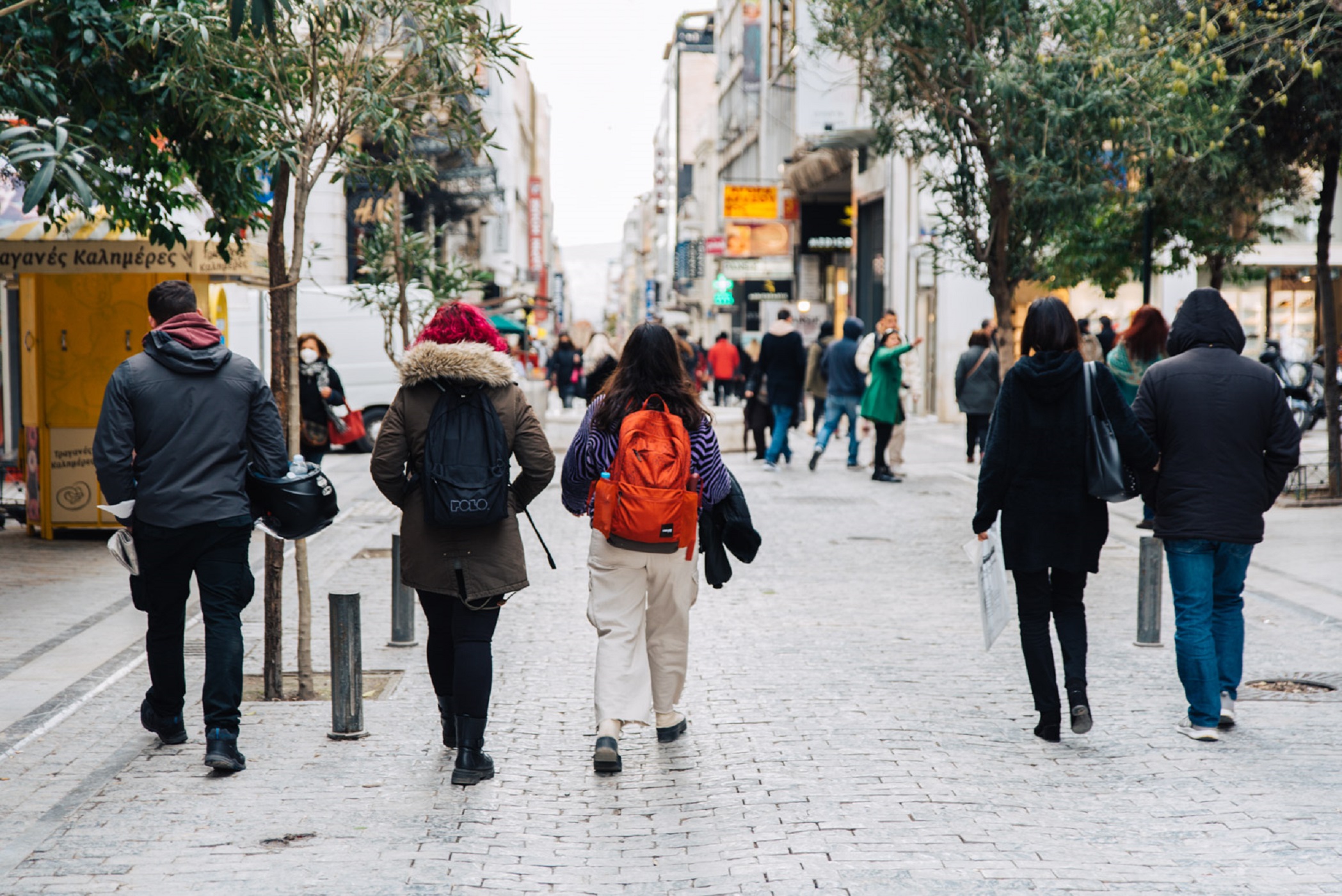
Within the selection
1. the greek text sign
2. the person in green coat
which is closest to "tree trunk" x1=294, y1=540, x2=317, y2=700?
the greek text sign

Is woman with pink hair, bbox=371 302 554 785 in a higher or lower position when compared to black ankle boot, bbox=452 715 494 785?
higher

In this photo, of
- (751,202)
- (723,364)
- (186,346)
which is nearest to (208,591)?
(186,346)

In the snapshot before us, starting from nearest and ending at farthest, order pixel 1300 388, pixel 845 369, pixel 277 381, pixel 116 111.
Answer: pixel 277 381, pixel 116 111, pixel 845 369, pixel 1300 388

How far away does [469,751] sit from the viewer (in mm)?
5484

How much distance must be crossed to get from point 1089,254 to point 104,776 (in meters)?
14.6

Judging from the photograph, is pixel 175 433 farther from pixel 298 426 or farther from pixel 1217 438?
pixel 1217 438

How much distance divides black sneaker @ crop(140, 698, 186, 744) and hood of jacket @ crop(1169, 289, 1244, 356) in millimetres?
4525

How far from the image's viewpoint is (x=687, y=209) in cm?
9194

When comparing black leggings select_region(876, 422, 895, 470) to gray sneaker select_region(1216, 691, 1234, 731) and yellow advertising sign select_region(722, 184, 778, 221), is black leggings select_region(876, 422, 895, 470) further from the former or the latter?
yellow advertising sign select_region(722, 184, 778, 221)

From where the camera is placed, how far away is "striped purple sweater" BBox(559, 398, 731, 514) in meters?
→ 5.76

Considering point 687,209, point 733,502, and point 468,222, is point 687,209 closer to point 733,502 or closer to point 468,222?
point 468,222

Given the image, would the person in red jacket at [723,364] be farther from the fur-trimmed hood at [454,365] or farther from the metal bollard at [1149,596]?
the fur-trimmed hood at [454,365]

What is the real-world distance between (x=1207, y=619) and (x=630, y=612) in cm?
248

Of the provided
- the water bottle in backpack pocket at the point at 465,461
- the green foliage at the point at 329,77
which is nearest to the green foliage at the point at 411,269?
the green foliage at the point at 329,77
